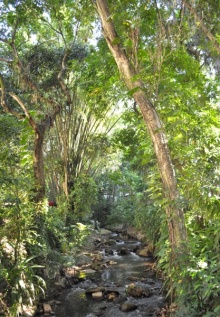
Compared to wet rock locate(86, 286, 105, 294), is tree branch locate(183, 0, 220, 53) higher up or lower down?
higher up

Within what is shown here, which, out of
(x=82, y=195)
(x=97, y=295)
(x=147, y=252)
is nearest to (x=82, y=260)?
(x=82, y=195)

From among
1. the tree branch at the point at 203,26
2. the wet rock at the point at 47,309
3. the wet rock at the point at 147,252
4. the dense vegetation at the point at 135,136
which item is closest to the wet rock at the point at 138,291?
the dense vegetation at the point at 135,136

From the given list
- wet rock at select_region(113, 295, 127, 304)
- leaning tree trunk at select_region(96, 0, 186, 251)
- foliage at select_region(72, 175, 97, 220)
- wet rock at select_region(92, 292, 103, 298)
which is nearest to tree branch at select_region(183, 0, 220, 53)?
leaning tree trunk at select_region(96, 0, 186, 251)

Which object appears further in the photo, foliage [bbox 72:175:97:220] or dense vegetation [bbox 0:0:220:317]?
foliage [bbox 72:175:97:220]

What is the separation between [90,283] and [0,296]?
325cm

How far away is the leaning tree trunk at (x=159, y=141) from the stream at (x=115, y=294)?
2.10 metres

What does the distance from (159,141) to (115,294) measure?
403 cm

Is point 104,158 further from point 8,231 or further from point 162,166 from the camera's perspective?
point 162,166

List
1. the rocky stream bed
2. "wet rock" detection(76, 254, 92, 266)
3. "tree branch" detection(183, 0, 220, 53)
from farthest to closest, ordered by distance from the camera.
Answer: "wet rock" detection(76, 254, 92, 266) < the rocky stream bed < "tree branch" detection(183, 0, 220, 53)

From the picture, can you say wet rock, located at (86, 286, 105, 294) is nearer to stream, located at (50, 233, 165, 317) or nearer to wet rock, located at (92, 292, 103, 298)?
stream, located at (50, 233, 165, 317)

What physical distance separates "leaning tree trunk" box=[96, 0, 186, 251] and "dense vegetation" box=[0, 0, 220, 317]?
Result: 1cm

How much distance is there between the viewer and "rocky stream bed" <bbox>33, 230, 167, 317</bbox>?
17.9ft

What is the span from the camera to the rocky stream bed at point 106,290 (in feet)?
17.9

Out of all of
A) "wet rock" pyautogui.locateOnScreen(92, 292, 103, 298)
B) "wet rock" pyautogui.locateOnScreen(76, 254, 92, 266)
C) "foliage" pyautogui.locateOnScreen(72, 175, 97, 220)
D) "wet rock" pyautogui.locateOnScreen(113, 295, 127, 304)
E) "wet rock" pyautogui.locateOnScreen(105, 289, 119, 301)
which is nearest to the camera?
"wet rock" pyautogui.locateOnScreen(113, 295, 127, 304)
